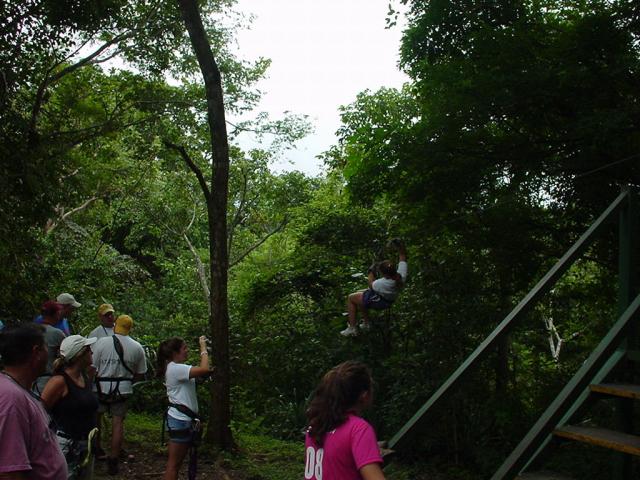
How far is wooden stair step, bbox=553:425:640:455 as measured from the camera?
10.4 feet

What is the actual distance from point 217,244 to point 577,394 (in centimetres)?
512

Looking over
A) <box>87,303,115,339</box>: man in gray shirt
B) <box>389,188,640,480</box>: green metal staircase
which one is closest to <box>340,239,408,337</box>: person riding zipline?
<box>389,188,640,480</box>: green metal staircase

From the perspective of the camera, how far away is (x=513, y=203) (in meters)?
7.65

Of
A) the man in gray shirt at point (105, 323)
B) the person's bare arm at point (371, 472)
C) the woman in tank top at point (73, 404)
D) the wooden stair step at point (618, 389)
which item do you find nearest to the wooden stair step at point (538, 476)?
the wooden stair step at point (618, 389)

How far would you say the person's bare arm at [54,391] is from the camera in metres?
3.68

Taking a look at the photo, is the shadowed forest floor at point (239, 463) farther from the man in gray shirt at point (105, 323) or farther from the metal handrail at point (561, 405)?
the metal handrail at point (561, 405)

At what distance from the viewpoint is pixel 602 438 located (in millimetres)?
3279

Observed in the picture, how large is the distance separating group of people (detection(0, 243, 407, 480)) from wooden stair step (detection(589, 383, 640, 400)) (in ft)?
5.48

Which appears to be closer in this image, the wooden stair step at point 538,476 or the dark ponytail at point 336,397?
the dark ponytail at point 336,397

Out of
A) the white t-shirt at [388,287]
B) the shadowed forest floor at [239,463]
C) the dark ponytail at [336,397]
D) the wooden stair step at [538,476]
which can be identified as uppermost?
the white t-shirt at [388,287]

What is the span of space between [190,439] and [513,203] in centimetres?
495

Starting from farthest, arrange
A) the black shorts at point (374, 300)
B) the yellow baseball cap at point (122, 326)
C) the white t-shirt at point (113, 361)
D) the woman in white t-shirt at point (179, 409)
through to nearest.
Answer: the black shorts at point (374, 300) < the yellow baseball cap at point (122, 326) < the white t-shirt at point (113, 361) < the woman in white t-shirt at point (179, 409)

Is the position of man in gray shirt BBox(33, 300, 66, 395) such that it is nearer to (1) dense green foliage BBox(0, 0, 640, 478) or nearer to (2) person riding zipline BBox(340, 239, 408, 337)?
(1) dense green foliage BBox(0, 0, 640, 478)

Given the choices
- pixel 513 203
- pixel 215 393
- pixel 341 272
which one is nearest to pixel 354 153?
pixel 341 272
